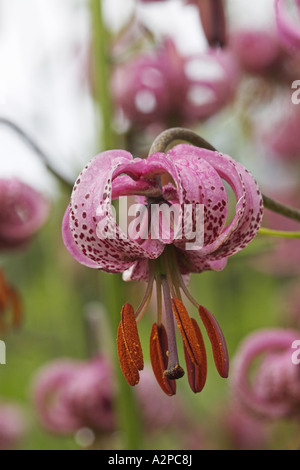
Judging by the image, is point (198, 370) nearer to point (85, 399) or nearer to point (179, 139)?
point (179, 139)

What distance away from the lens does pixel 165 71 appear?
5.57 feet

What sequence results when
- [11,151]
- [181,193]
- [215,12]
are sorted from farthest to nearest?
[11,151]
[215,12]
[181,193]

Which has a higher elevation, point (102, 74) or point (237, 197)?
point (102, 74)

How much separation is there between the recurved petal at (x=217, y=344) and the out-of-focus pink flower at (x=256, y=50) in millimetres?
1220

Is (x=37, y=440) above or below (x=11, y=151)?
below

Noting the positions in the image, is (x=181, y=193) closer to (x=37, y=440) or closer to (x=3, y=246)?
(x=3, y=246)

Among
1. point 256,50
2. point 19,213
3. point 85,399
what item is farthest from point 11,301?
point 256,50

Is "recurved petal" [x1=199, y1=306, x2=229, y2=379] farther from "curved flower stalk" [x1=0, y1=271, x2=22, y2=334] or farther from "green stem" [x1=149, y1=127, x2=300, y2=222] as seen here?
"curved flower stalk" [x1=0, y1=271, x2=22, y2=334]

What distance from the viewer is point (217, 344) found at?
71 centimetres

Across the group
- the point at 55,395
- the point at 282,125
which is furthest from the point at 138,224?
the point at 282,125

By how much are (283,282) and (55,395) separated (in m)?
1.25

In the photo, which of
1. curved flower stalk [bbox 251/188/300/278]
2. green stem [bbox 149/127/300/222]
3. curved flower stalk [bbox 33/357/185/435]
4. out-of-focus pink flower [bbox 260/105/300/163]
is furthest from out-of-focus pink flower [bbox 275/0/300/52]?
curved flower stalk [bbox 251/188/300/278]

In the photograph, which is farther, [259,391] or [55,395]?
[55,395]

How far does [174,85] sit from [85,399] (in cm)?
79
